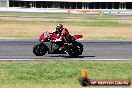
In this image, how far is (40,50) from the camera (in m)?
24.3

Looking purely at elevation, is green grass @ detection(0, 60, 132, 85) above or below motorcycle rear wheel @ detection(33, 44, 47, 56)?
below

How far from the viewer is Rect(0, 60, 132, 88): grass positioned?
15927 millimetres

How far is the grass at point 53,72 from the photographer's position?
15.9 m

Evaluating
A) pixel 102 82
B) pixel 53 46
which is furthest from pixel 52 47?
pixel 102 82

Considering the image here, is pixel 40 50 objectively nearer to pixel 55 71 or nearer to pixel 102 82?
pixel 55 71

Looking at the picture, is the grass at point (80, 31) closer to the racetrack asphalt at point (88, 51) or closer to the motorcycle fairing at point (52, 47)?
the racetrack asphalt at point (88, 51)

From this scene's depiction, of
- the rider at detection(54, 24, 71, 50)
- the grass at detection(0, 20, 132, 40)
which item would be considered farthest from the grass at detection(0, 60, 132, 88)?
the grass at detection(0, 20, 132, 40)

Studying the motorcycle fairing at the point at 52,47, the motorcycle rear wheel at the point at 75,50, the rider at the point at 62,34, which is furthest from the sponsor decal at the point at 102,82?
the motorcycle rear wheel at the point at 75,50

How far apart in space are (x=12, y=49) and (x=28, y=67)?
8179 millimetres

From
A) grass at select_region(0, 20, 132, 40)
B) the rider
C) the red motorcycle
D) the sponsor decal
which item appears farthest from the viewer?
grass at select_region(0, 20, 132, 40)

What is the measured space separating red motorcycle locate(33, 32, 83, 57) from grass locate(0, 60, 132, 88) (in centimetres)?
180

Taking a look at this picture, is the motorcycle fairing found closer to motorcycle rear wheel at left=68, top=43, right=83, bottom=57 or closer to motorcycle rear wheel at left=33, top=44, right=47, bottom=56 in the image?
motorcycle rear wheel at left=33, top=44, right=47, bottom=56

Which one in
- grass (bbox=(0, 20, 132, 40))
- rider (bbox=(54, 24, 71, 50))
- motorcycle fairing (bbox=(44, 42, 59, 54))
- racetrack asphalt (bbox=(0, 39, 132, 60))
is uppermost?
rider (bbox=(54, 24, 71, 50))

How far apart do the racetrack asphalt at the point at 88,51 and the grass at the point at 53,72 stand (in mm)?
2326
